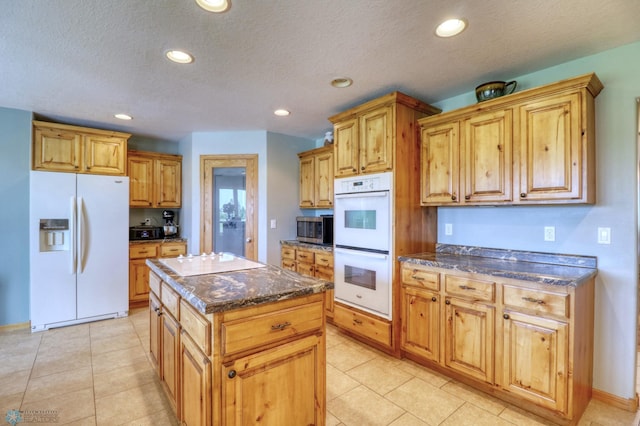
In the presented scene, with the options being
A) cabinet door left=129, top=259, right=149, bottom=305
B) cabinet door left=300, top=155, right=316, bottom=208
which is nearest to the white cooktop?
cabinet door left=300, top=155, right=316, bottom=208

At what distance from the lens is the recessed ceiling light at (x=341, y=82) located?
2583 mm

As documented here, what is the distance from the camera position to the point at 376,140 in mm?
2857

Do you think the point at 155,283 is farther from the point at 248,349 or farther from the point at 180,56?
the point at 180,56

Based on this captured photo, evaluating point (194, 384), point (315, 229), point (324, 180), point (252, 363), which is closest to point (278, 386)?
point (252, 363)

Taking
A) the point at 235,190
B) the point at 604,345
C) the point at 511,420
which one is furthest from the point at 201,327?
the point at 235,190

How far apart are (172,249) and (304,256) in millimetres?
1999

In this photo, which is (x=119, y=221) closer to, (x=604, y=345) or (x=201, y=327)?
(x=201, y=327)

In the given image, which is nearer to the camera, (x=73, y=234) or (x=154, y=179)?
(x=73, y=234)

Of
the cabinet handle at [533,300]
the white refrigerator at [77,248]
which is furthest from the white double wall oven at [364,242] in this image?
the white refrigerator at [77,248]

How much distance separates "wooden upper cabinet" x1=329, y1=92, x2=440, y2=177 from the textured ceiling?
131mm

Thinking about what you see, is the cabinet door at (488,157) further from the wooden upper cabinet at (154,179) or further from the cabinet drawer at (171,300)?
the wooden upper cabinet at (154,179)

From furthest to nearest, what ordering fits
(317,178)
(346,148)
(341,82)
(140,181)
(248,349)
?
1. (140,181)
2. (317,178)
3. (346,148)
4. (341,82)
5. (248,349)

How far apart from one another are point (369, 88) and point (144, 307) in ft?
13.5

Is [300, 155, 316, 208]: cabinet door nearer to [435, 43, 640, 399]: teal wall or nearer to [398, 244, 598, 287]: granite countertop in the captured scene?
[398, 244, 598, 287]: granite countertop
